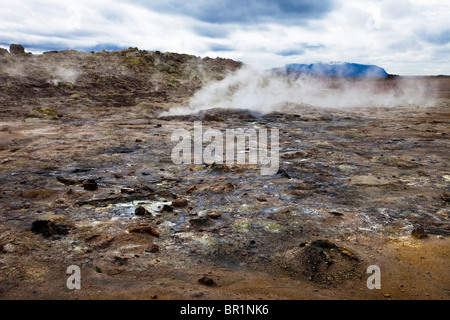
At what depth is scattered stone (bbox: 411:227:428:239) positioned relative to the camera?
358 cm

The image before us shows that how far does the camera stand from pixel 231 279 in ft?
9.39

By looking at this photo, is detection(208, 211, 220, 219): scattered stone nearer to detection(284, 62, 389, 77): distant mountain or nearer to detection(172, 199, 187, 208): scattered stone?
detection(172, 199, 187, 208): scattered stone

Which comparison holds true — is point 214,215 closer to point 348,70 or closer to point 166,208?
point 166,208

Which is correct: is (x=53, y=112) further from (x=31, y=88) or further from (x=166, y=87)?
(x=166, y=87)

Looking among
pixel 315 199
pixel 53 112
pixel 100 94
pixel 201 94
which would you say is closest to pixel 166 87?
pixel 201 94

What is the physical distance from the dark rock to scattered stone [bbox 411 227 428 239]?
2355 centimetres

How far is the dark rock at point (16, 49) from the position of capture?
19.9m

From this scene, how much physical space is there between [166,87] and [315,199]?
19226mm

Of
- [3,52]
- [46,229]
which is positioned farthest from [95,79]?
[46,229]

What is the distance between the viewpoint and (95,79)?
1988 cm

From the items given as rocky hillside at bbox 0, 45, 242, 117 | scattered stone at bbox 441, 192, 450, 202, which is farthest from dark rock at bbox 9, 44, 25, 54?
scattered stone at bbox 441, 192, 450, 202
